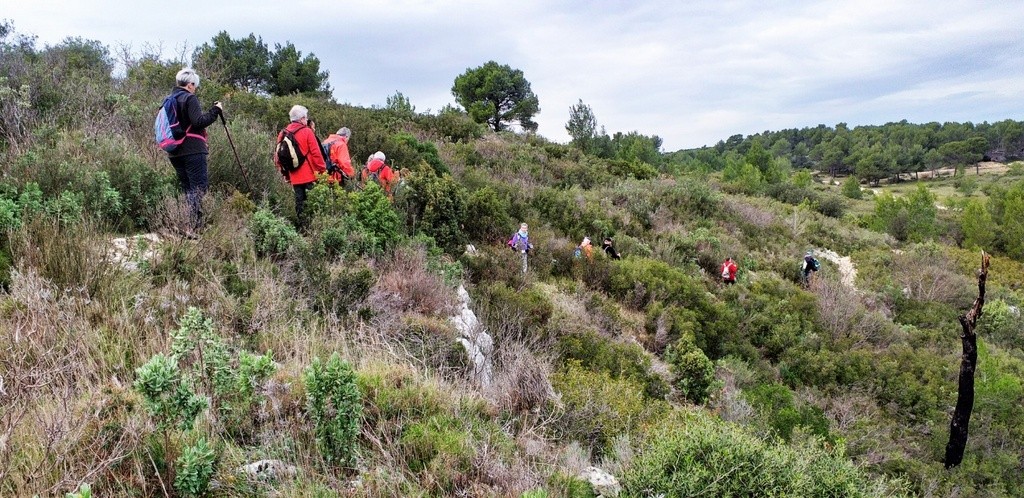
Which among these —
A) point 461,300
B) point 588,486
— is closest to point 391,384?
point 588,486

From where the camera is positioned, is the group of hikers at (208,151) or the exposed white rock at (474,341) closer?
the exposed white rock at (474,341)

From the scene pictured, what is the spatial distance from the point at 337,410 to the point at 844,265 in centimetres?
2019

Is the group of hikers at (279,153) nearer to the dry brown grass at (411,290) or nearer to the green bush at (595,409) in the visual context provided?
the dry brown grass at (411,290)

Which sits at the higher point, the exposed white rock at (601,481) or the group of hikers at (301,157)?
the group of hikers at (301,157)

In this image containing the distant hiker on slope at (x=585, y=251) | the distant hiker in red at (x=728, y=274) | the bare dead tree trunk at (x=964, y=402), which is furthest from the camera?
the distant hiker in red at (x=728, y=274)

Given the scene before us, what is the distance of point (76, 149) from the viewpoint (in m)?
5.52

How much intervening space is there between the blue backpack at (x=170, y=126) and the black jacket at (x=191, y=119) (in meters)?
0.04

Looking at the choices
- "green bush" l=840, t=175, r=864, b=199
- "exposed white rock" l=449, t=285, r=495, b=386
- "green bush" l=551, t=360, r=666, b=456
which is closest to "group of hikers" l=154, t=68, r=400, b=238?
"exposed white rock" l=449, t=285, r=495, b=386

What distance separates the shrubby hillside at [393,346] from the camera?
242 centimetres

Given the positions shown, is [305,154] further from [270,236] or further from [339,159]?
[270,236]

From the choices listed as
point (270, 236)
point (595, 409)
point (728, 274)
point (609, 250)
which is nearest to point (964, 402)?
point (728, 274)

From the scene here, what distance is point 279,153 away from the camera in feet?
19.4

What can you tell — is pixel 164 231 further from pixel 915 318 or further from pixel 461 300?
pixel 915 318

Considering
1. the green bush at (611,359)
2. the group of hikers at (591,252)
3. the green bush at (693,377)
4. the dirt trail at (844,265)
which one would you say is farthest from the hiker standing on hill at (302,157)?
the dirt trail at (844,265)
